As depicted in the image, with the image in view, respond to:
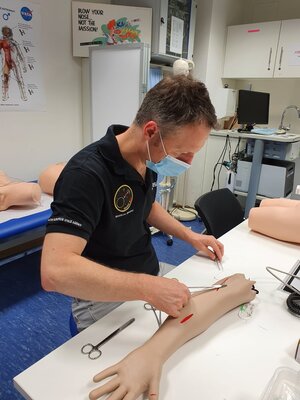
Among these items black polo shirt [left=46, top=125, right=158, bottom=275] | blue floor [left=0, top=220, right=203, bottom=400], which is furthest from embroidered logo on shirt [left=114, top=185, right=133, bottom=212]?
blue floor [left=0, top=220, right=203, bottom=400]

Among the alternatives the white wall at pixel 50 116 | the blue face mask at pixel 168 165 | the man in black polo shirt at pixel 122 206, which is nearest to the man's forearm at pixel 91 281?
the man in black polo shirt at pixel 122 206

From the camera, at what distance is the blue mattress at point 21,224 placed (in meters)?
1.87

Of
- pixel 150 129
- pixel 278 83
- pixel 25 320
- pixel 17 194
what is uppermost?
pixel 278 83

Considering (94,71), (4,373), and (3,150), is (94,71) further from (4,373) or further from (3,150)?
(4,373)

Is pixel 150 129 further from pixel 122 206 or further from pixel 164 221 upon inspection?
pixel 164 221

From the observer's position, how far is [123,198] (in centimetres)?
103

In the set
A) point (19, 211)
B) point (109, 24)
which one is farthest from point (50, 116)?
point (19, 211)

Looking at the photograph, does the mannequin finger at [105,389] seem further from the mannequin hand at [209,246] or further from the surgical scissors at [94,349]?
the mannequin hand at [209,246]

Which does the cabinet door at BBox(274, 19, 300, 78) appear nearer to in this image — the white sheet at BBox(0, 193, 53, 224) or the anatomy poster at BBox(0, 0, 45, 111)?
the anatomy poster at BBox(0, 0, 45, 111)

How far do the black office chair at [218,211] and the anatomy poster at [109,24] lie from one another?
174 centimetres

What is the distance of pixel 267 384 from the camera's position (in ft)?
2.32

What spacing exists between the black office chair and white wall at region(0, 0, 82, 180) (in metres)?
1.75

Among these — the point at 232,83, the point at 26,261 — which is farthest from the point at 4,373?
the point at 232,83

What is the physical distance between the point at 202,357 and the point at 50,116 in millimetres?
2584
